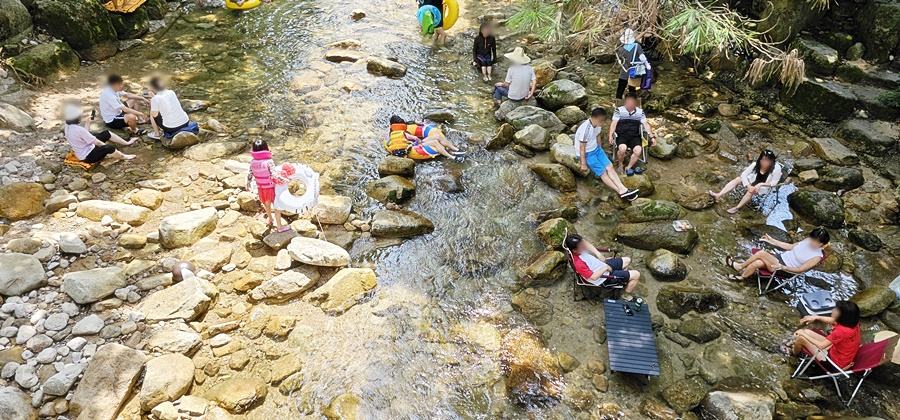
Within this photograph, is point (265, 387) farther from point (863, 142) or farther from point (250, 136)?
point (863, 142)

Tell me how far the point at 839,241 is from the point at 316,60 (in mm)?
10436

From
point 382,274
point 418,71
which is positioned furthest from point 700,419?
point 418,71

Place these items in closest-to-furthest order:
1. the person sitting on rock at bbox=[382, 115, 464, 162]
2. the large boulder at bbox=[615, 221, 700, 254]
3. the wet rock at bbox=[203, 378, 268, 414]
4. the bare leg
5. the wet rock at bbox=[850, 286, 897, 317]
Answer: the wet rock at bbox=[203, 378, 268, 414]
the wet rock at bbox=[850, 286, 897, 317]
the large boulder at bbox=[615, 221, 700, 254]
the bare leg
the person sitting on rock at bbox=[382, 115, 464, 162]

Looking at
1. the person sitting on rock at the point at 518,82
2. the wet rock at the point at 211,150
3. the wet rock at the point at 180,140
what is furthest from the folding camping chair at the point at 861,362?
the wet rock at the point at 180,140

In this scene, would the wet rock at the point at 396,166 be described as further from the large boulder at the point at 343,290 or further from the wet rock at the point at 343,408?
the wet rock at the point at 343,408

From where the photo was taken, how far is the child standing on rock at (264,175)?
578 centimetres

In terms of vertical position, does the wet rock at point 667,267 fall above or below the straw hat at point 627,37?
below

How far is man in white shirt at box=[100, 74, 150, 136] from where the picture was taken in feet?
25.7

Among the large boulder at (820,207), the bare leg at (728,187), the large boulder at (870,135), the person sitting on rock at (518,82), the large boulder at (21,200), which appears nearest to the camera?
the large boulder at (21,200)

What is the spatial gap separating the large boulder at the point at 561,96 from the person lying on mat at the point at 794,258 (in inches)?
179

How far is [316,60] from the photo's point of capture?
10.9 m

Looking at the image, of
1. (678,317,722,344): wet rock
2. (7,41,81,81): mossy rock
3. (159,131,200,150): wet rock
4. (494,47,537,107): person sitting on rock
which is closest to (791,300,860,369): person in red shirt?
(678,317,722,344): wet rock

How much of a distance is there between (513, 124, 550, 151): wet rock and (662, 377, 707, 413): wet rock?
4446 millimetres

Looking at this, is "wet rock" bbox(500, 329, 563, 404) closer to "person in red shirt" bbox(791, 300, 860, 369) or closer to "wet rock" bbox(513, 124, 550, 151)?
"person in red shirt" bbox(791, 300, 860, 369)
